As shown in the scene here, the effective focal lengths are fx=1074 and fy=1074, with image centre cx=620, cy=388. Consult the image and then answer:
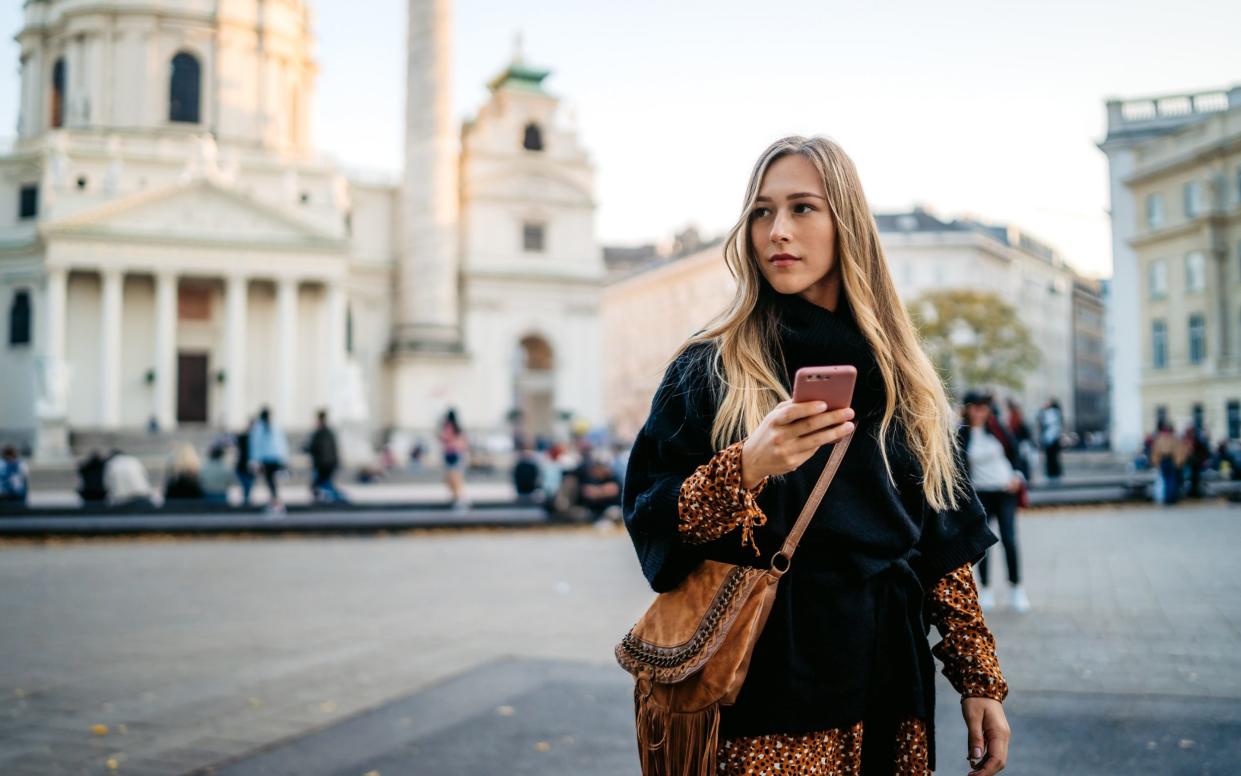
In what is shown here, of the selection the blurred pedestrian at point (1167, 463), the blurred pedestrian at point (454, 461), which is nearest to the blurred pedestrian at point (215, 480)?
the blurred pedestrian at point (454, 461)

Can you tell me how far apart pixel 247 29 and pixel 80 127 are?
32.8 feet

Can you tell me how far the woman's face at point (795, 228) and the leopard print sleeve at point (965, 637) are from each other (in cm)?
72

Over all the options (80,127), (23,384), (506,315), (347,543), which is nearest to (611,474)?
(347,543)

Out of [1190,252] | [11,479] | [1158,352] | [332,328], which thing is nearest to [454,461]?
[11,479]

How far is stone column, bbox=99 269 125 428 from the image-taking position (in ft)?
154

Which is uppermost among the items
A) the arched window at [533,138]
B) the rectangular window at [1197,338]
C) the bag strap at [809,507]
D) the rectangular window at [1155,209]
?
the arched window at [533,138]

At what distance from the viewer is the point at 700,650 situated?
2012mm

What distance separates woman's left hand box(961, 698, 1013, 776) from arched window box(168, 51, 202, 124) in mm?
60313

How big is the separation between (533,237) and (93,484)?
38.1 meters

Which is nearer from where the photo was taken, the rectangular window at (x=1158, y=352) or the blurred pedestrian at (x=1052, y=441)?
the rectangular window at (x=1158, y=352)

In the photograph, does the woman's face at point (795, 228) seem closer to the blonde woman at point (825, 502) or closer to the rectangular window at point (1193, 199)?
the blonde woman at point (825, 502)

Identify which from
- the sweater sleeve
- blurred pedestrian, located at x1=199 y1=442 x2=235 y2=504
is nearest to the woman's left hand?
the sweater sleeve

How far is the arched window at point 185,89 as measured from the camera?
55938mm

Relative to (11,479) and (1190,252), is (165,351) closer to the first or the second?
(11,479)
